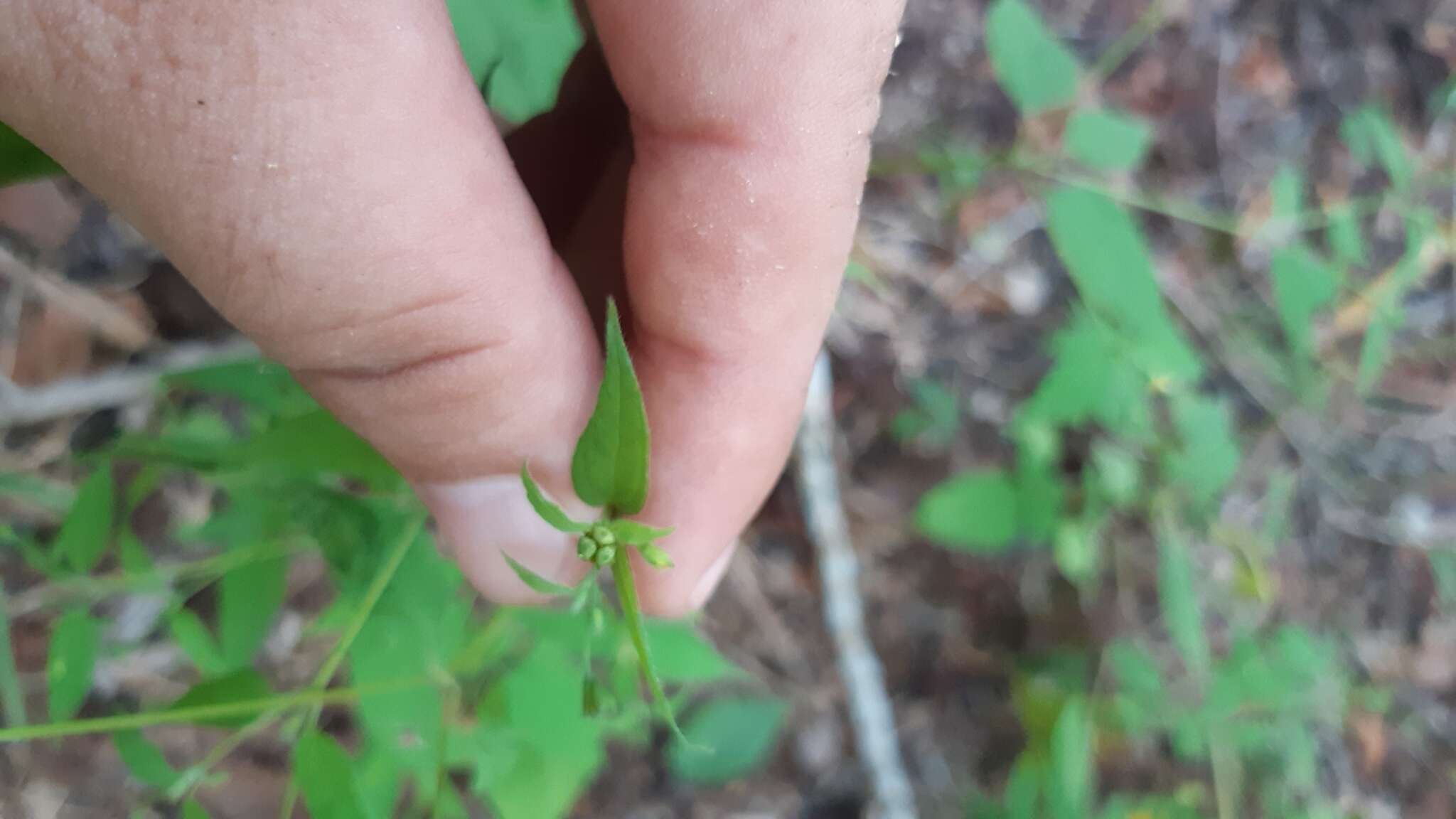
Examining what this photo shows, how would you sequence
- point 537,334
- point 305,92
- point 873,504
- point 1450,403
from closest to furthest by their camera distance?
1. point 305,92
2. point 537,334
3. point 873,504
4. point 1450,403

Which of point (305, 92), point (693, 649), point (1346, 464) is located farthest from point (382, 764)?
point (1346, 464)

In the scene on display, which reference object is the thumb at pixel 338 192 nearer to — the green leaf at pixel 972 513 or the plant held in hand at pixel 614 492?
the plant held in hand at pixel 614 492

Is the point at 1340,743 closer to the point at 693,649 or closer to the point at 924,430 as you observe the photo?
the point at 924,430

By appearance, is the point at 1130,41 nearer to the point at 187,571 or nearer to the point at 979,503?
the point at 979,503

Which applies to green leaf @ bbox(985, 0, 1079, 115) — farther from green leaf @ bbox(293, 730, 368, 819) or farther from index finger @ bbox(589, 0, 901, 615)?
green leaf @ bbox(293, 730, 368, 819)


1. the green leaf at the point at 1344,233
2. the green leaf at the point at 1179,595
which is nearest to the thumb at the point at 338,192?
the green leaf at the point at 1179,595

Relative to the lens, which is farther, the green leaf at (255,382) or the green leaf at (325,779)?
the green leaf at (255,382)
